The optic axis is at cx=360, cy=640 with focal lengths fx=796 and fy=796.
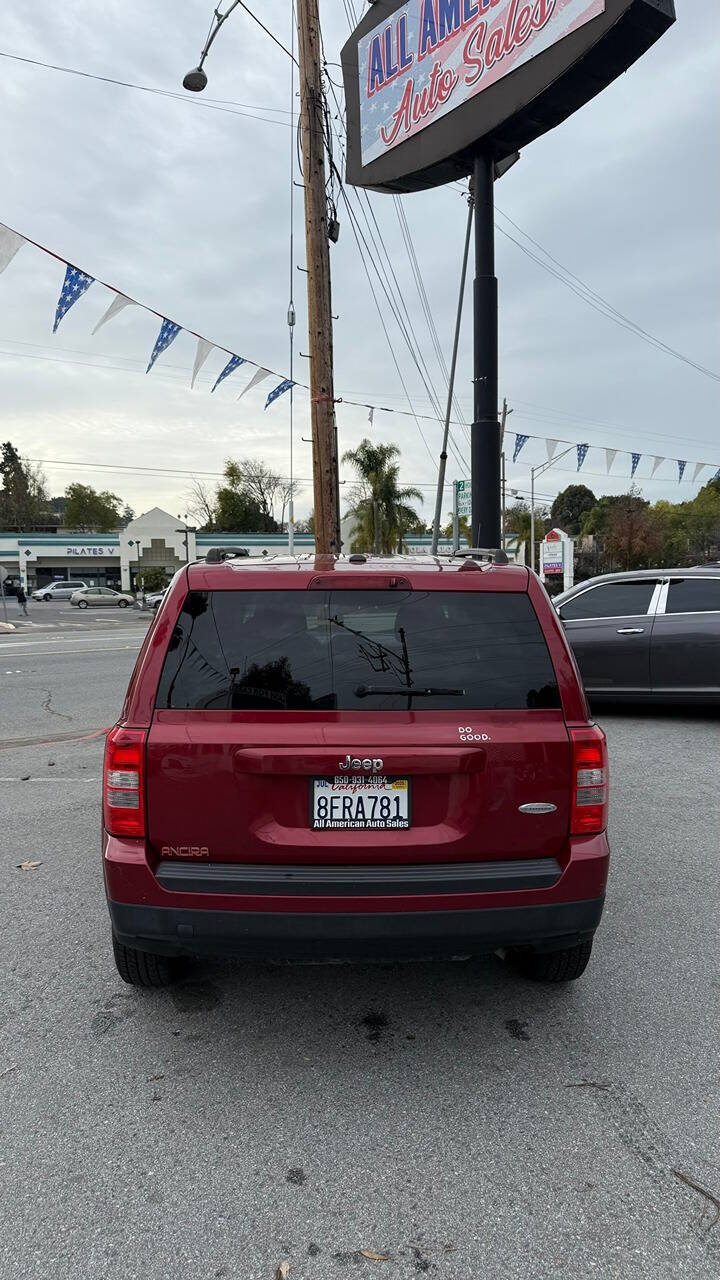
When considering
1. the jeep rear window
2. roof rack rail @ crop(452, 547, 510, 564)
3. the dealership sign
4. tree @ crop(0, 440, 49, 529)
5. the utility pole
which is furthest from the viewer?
tree @ crop(0, 440, 49, 529)

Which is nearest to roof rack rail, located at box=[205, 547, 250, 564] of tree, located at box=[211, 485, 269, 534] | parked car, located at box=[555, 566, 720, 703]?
parked car, located at box=[555, 566, 720, 703]

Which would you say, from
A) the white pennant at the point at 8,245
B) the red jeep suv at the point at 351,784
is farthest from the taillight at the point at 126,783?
the white pennant at the point at 8,245

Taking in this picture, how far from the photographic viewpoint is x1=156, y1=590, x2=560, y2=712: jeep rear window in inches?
106

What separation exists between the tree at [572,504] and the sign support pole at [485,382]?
337ft

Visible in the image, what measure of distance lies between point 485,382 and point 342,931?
35.4ft

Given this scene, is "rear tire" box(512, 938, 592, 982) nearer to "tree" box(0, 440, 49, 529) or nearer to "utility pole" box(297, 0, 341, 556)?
"utility pole" box(297, 0, 341, 556)

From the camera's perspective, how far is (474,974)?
11.0 ft

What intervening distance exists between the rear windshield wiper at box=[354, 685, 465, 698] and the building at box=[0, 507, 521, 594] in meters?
65.5

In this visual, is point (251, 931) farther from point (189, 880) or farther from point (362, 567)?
point (362, 567)

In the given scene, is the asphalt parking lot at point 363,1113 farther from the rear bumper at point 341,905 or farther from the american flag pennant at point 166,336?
the american flag pennant at point 166,336

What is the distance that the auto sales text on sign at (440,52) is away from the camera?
35.4 ft

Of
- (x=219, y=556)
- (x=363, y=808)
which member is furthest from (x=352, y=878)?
(x=219, y=556)

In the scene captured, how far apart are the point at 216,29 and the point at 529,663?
10617 millimetres

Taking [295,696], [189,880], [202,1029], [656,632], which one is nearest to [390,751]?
[295,696]
